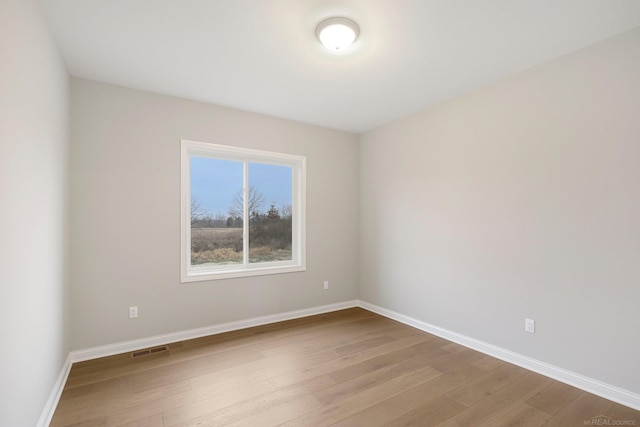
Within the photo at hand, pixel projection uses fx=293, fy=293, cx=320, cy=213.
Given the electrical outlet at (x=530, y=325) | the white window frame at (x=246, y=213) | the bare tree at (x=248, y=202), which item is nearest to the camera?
the electrical outlet at (x=530, y=325)

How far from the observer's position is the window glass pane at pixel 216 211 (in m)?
3.49

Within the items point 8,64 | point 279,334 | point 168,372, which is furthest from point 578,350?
point 8,64

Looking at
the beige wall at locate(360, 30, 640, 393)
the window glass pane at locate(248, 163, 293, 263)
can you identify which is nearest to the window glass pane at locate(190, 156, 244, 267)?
the window glass pane at locate(248, 163, 293, 263)

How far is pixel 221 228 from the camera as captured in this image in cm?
367

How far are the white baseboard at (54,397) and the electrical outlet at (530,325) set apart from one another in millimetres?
3641

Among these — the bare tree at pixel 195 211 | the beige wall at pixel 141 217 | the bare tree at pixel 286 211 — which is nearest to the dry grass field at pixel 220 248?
the bare tree at pixel 195 211

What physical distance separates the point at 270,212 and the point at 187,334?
1.76 meters

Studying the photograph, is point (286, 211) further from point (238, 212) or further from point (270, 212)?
point (238, 212)

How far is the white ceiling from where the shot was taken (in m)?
1.89

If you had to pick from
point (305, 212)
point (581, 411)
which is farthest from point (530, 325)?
point (305, 212)

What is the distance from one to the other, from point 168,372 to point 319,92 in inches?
120

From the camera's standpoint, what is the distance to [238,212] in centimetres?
379

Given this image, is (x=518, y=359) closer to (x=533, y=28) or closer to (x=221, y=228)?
(x=533, y=28)

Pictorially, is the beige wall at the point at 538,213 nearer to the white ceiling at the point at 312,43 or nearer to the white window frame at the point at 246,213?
the white ceiling at the point at 312,43
